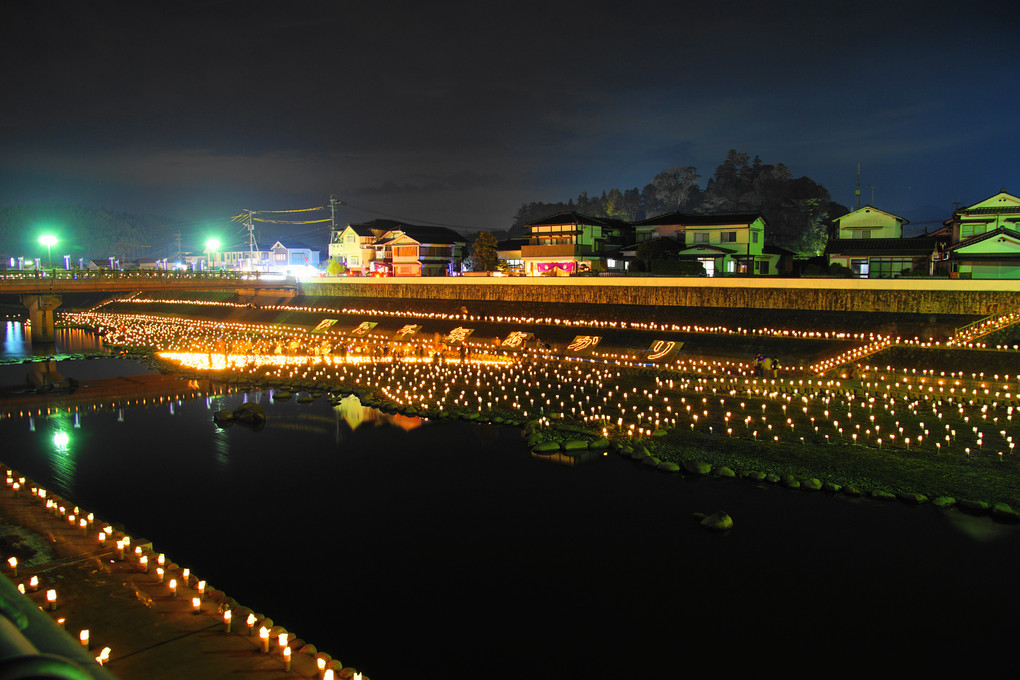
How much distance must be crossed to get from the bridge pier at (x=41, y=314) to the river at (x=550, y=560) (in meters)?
31.0

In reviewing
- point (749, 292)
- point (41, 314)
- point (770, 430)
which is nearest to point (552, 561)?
point (770, 430)

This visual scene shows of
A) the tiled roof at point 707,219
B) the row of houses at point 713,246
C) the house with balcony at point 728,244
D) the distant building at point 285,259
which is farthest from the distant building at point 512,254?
the distant building at point 285,259

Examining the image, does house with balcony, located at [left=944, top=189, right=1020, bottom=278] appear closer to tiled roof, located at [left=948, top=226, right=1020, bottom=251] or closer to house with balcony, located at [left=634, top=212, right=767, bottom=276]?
tiled roof, located at [left=948, top=226, right=1020, bottom=251]

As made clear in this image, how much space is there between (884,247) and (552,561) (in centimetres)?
4046

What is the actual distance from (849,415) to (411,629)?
16512 mm

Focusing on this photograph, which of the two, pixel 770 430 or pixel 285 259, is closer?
pixel 770 430

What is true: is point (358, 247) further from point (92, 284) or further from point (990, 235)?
point (990, 235)

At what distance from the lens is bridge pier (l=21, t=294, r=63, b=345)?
44125 millimetres

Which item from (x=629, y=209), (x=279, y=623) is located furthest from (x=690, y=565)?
(x=629, y=209)

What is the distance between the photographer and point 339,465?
18062mm

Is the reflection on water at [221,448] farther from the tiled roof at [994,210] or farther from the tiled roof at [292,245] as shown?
the tiled roof at [292,245]

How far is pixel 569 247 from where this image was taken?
54750mm

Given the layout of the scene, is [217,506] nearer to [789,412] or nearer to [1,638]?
[1,638]

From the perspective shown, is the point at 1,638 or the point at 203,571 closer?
the point at 1,638
